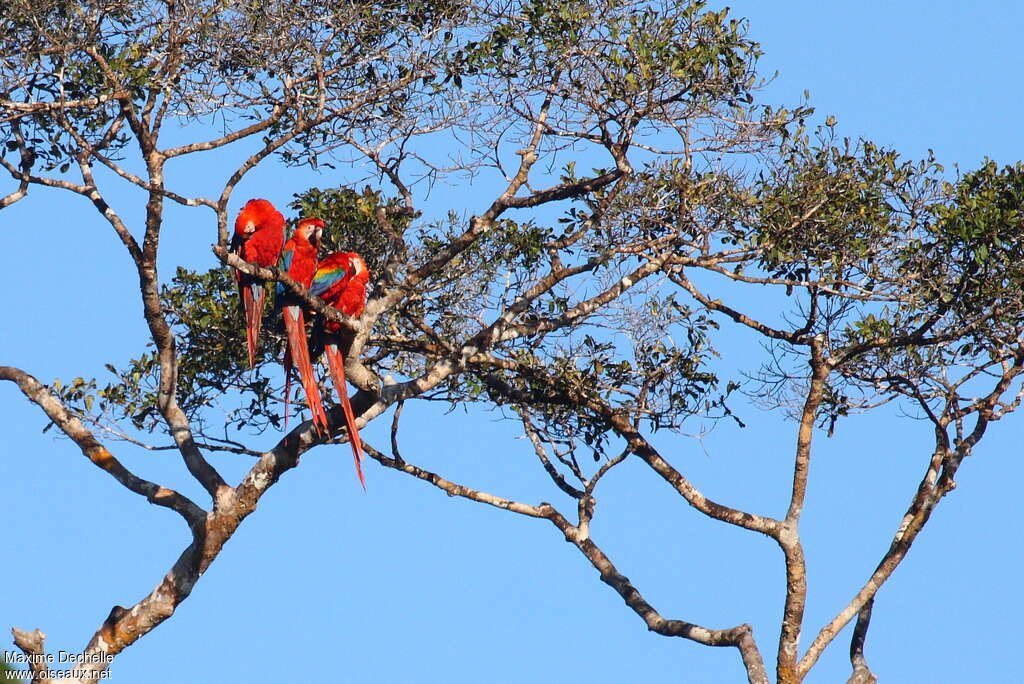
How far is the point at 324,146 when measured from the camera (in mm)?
7758

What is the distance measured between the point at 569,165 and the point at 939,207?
6.94ft

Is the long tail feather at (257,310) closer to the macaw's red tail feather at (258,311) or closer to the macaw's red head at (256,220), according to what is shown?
the macaw's red tail feather at (258,311)

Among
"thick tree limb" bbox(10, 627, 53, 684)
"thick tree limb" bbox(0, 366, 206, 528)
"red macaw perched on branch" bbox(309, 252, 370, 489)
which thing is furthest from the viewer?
"red macaw perched on branch" bbox(309, 252, 370, 489)

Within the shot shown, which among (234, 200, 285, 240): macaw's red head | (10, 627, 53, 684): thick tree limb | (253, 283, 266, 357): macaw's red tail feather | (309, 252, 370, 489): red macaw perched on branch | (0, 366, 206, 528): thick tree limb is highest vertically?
(234, 200, 285, 240): macaw's red head

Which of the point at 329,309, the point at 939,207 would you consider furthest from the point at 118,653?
the point at 939,207

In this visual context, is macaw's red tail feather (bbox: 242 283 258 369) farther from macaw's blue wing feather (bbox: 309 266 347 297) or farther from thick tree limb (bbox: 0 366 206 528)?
thick tree limb (bbox: 0 366 206 528)

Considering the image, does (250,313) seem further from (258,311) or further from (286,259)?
(286,259)

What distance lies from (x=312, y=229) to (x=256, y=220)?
36 centimetres

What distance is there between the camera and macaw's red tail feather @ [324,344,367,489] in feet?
23.5

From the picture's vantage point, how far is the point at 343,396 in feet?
24.0

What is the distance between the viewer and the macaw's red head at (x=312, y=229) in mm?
7824

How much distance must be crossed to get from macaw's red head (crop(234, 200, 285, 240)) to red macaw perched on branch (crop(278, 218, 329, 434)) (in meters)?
0.14

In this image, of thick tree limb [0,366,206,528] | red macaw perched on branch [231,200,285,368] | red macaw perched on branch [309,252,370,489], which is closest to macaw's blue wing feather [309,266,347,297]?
red macaw perched on branch [309,252,370,489]

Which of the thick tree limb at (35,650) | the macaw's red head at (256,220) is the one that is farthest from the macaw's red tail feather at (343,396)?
the thick tree limb at (35,650)
